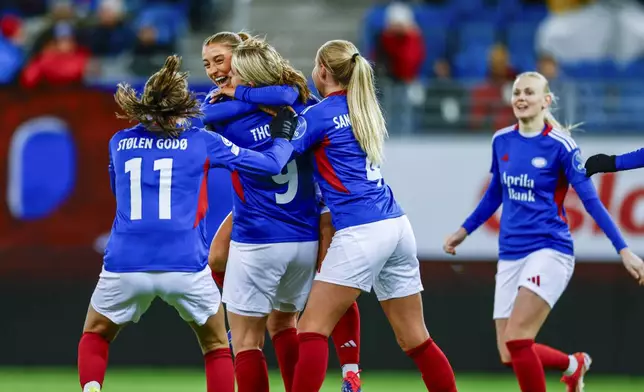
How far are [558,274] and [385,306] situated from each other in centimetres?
129

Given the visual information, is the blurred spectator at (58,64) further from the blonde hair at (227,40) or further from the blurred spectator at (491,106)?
the blonde hair at (227,40)

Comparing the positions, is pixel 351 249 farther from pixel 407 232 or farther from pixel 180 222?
pixel 180 222

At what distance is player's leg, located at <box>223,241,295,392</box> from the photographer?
20.8 feet

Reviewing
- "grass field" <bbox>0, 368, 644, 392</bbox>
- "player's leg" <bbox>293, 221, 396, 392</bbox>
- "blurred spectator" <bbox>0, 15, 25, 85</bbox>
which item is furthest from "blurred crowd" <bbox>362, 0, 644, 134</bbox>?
"player's leg" <bbox>293, 221, 396, 392</bbox>

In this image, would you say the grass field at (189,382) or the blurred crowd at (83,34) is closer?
the grass field at (189,382)

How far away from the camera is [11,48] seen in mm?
12039

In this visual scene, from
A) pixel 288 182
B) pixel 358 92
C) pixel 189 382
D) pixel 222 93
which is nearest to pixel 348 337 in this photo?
pixel 288 182

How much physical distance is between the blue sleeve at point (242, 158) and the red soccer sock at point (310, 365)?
91 centimetres

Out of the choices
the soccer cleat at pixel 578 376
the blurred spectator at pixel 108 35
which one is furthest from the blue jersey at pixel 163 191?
the blurred spectator at pixel 108 35

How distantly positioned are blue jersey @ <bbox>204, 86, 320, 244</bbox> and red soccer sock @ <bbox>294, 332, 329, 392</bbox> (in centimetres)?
62

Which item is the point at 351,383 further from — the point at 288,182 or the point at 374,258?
the point at 288,182

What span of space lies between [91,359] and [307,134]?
5.43 feet

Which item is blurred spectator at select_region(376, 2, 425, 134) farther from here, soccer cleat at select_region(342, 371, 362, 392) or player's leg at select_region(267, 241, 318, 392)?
soccer cleat at select_region(342, 371, 362, 392)

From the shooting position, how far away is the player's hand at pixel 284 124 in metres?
6.15
